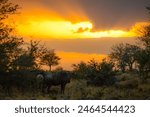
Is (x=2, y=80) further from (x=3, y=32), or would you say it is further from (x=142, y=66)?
(x=142, y=66)

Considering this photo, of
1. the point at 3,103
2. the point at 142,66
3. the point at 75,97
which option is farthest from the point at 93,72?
the point at 3,103

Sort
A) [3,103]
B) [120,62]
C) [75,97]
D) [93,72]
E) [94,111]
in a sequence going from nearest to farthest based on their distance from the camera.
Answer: [94,111] < [3,103] < [75,97] < [93,72] < [120,62]

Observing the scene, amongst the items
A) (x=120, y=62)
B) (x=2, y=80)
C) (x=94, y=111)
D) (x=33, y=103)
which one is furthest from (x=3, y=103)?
(x=120, y=62)

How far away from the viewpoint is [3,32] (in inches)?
1353

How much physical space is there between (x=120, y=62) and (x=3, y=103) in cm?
7461

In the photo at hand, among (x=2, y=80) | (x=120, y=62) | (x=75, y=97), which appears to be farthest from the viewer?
(x=120, y=62)

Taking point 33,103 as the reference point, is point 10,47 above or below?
above

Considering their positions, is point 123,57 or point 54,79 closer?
point 54,79

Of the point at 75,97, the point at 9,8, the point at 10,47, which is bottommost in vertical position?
the point at 75,97

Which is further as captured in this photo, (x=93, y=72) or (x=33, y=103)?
(x=93, y=72)

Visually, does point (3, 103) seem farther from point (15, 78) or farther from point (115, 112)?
point (15, 78)

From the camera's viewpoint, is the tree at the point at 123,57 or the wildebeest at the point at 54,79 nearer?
the wildebeest at the point at 54,79

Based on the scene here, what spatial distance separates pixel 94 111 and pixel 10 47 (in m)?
17.3

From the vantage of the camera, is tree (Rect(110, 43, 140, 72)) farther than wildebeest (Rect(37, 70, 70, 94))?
Yes
